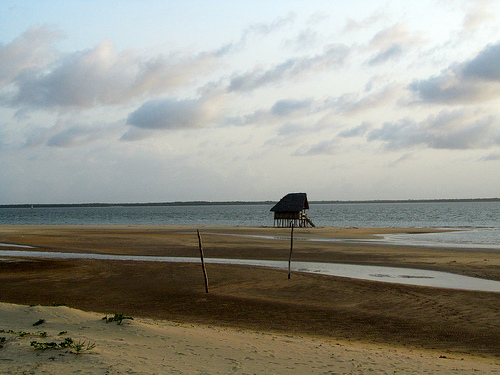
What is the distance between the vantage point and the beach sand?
6609 millimetres

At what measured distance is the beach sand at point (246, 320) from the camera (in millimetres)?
6609

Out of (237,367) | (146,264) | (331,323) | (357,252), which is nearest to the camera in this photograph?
(237,367)

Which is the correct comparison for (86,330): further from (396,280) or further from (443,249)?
(443,249)

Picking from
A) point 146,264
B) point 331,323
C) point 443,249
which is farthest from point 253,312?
point 443,249

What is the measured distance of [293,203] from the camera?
5756cm

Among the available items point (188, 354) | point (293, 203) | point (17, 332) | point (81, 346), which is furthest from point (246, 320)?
point (293, 203)

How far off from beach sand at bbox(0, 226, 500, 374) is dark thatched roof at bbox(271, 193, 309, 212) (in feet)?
109

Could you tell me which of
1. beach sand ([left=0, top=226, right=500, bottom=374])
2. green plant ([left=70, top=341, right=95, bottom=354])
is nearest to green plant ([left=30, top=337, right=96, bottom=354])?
green plant ([left=70, top=341, right=95, bottom=354])

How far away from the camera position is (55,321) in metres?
8.51

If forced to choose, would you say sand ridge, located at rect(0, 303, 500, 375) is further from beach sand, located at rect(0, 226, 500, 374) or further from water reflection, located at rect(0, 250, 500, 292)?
water reflection, located at rect(0, 250, 500, 292)

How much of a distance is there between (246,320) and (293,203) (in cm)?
4672

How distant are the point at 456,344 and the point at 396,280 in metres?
8.06

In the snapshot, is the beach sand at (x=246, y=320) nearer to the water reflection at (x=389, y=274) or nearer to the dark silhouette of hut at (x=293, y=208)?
the water reflection at (x=389, y=274)

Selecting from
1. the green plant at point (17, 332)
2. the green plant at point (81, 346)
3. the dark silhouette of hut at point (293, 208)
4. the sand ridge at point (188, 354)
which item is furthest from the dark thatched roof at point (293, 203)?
the green plant at point (81, 346)
